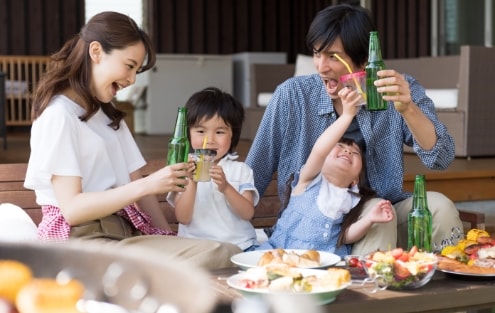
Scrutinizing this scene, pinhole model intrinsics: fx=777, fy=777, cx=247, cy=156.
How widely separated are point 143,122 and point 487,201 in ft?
20.2

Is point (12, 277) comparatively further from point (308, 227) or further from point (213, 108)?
point (213, 108)

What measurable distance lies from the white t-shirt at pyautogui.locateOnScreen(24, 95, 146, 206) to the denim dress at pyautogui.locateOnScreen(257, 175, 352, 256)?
46cm

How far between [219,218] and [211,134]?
0.25m

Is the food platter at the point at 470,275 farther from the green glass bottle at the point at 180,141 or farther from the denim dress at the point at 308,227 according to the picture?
the green glass bottle at the point at 180,141

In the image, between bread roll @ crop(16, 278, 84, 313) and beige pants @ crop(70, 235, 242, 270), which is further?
beige pants @ crop(70, 235, 242, 270)

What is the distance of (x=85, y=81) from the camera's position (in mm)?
1959

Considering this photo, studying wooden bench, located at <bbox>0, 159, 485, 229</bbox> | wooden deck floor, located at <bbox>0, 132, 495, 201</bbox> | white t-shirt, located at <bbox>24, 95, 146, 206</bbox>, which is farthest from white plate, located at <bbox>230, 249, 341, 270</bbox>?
wooden deck floor, located at <bbox>0, 132, 495, 201</bbox>

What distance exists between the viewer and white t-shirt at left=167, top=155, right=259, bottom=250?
7.59 feet

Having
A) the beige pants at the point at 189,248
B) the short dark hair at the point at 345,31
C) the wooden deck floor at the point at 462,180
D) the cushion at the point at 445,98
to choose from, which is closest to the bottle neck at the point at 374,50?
the short dark hair at the point at 345,31

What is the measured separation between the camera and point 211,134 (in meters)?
2.35

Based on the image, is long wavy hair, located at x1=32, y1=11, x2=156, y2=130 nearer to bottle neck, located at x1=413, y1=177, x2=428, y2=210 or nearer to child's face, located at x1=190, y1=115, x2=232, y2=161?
child's face, located at x1=190, y1=115, x2=232, y2=161

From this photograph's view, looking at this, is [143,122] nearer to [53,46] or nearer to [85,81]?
[53,46]

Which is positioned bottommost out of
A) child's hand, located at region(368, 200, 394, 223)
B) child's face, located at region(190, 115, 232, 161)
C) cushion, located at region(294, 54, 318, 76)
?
child's hand, located at region(368, 200, 394, 223)

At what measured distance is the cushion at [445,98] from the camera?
5297 millimetres
